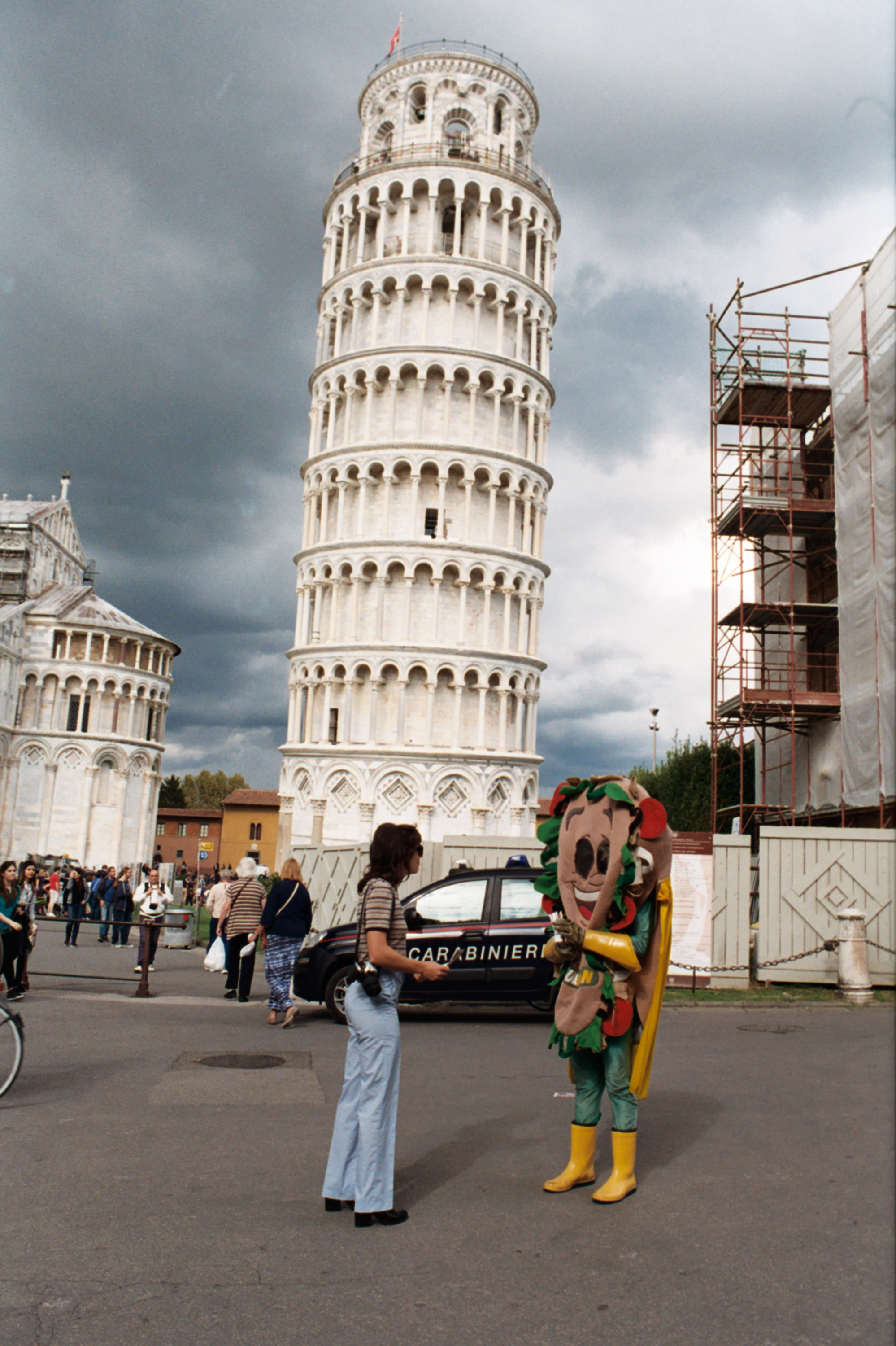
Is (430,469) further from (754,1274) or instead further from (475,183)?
(754,1274)

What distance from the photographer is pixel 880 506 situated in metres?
21.5

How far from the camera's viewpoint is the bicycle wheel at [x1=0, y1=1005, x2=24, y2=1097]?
7836mm

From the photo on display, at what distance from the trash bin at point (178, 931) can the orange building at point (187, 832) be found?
218 feet

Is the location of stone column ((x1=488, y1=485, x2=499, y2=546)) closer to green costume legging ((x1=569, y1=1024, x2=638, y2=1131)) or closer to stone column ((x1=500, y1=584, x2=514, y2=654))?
stone column ((x1=500, y1=584, x2=514, y2=654))

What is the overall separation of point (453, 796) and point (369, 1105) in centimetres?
3922

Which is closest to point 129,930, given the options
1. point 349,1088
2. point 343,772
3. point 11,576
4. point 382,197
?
point 343,772

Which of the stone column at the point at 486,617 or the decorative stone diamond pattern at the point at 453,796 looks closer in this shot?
the decorative stone diamond pattern at the point at 453,796

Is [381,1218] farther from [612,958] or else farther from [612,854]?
[612,854]

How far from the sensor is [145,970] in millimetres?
15453

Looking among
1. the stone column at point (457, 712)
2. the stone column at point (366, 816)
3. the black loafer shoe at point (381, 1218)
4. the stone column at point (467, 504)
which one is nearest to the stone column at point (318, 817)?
the stone column at point (366, 816)

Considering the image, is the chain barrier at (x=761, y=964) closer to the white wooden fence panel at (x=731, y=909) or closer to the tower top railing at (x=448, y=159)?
the white wooden fence panel at (x=731, y=909)

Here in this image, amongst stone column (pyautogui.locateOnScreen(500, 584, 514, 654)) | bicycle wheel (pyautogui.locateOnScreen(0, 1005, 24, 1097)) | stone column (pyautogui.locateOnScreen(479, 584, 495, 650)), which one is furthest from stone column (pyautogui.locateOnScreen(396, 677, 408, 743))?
bicycle wheel (pyautogui.locateOnScreen(0, 1005, 24, 1097))

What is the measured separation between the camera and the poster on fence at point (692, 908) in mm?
15766

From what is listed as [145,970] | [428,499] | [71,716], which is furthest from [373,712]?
[71,716]
